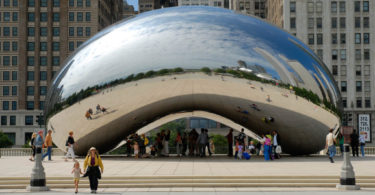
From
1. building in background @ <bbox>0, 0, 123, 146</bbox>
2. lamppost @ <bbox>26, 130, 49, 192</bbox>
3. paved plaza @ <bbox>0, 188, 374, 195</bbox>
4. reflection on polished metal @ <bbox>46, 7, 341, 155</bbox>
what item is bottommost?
paved plaza @ <bbox>0, 188, 374, 195</bbox>

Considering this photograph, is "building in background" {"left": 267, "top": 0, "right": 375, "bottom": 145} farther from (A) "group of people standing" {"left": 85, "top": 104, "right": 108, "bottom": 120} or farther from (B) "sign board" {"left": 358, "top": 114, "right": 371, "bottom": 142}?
(A) "group of people standing" {"left": 85, "top": 104, "right": 108, "bottom": 120}

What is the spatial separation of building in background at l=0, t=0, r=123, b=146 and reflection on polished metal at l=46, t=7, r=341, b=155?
66485 millimetres

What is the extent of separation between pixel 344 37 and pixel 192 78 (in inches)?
2736

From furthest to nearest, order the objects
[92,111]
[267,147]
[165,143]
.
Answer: [165,143], [267,147], [92,111]

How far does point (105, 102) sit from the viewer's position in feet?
73.4

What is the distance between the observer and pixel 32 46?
293ft

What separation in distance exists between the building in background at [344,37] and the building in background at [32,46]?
1381 inches

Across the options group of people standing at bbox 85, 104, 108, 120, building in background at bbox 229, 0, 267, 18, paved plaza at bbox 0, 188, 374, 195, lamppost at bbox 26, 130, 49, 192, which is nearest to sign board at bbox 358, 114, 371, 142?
building in background at bbox 229, 0, 267, 18

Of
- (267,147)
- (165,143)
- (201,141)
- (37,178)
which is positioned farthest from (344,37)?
(37,178)

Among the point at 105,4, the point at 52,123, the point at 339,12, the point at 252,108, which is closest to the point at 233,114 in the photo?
the point at 252,108

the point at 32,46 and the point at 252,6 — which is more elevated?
the point at 252,6

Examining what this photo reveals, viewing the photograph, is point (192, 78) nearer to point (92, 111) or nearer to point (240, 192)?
point (92, 111)

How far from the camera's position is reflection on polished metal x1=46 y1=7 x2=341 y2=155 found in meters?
22.0

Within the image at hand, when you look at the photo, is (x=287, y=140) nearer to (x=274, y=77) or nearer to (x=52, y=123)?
(x=274, y=77)
